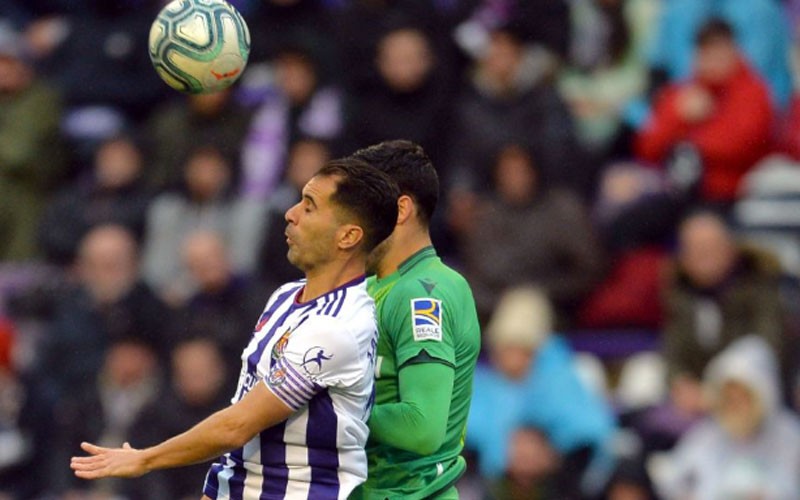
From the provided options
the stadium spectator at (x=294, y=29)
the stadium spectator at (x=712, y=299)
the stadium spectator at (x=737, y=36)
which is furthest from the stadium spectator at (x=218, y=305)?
the stadium spectator at (x=737, y=36)

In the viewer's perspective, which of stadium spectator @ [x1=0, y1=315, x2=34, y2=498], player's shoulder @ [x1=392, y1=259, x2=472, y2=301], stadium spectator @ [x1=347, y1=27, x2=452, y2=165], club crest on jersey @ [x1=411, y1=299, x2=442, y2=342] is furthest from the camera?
stadium spectator @ [x1=347, y1=27, x2=452, y2=165]

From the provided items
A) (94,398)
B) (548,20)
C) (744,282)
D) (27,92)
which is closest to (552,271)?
(744,282)

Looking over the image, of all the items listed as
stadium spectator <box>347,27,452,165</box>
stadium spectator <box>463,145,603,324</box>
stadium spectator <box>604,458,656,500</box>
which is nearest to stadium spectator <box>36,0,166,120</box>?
stadium spectator <box>347,27,452,165</box>

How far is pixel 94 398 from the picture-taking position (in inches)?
421

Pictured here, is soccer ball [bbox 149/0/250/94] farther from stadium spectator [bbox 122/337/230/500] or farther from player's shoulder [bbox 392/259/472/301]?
stadium spectator [bbox 122/337/230/500]

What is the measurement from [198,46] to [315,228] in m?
1.03

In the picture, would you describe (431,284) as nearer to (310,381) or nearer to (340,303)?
(340,303)

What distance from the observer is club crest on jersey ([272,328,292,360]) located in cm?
513

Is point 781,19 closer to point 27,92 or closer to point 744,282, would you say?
point 744,282

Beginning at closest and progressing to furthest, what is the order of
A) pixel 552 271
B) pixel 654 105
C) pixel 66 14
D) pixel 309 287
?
pixel 309 287 → pixel 552 271 → pixel 654 105 → pixel 66 14

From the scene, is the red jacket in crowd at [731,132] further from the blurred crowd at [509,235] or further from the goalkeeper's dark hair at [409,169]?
the goalkeeper's dark hair at [409,169]

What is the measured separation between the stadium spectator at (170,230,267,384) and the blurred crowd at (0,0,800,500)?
2 centimetres

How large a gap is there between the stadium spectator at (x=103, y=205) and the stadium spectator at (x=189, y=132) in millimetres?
151

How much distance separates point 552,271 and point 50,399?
340cm
